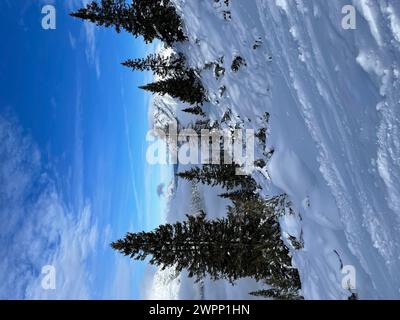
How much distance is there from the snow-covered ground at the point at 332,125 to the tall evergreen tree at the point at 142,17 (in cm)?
619

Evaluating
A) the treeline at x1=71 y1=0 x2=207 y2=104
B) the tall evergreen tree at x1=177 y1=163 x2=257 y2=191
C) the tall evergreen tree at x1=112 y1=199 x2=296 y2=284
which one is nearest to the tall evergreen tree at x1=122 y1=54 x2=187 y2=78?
the treeline at x1=71 y1=0 x2=207 y2=104

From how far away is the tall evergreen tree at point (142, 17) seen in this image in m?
13.6

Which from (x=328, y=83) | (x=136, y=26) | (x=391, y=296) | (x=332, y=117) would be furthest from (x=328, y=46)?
(x=136, y=26)

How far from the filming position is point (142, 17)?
14.2m

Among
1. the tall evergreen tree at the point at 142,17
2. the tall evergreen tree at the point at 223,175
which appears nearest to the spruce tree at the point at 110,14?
the tall evergreen tree at the point at 142,17

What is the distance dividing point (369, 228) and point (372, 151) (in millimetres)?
958

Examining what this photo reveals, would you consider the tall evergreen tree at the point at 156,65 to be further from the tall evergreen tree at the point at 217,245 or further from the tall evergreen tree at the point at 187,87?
the tall evergreen tree at the point at 217,245

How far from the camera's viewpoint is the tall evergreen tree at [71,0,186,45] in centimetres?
1364

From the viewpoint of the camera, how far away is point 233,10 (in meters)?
7.98

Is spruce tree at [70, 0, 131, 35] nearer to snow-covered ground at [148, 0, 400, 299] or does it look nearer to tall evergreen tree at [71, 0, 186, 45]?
tall evergreen tree at [71, 0, 186, 45]

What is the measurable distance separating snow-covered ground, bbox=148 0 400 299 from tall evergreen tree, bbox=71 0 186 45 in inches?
244

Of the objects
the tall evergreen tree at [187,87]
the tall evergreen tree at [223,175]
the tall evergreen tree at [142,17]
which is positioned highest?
the tall evergreen tree at [142,17]

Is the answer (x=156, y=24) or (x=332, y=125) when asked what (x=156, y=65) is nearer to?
(x=156, y=24)
